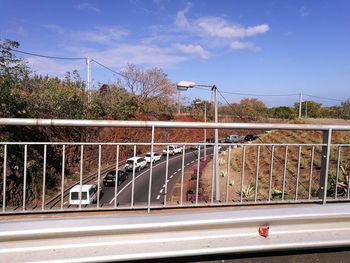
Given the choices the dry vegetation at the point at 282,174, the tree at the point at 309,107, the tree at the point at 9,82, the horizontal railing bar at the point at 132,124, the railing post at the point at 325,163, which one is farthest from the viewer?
the tree at the point at 309,107

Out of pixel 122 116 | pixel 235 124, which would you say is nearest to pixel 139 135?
pixel 122 116

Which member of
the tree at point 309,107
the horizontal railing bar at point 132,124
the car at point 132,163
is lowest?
the car at point 132,163

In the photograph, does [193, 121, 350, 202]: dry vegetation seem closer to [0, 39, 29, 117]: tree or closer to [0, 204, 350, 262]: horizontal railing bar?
[0, 204, 350, 262]: horizontal railing bar

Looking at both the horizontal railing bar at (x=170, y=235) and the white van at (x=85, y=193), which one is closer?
the horizontal railing bar at (x=170, y=235)

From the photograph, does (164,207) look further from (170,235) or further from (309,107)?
(309,107)

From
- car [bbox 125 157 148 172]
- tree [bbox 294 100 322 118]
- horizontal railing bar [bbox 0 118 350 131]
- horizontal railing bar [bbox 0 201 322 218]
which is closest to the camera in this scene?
horizontal railing bar [bbox 0 118 350 131]

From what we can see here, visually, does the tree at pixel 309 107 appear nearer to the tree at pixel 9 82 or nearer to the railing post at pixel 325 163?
the tree at pixel 9 82

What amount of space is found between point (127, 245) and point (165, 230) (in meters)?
0.26

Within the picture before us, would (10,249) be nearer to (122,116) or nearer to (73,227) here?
(73,227)

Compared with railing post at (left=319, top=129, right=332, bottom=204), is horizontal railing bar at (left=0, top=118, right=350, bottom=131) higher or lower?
higher

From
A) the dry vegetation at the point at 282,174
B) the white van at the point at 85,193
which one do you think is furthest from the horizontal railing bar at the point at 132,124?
the white van at the point at 85,193

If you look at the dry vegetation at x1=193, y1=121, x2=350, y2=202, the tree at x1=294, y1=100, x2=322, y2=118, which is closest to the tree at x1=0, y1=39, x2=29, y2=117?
the dry vegetation at x1=193, y1=121, x2=350, y2=202

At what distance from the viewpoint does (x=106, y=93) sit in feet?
101

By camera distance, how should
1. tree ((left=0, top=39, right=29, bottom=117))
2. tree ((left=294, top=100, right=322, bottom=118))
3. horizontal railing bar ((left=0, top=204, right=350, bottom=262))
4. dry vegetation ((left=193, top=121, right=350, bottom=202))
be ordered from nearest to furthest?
horizontal railing bar ((left=0, top=204, right=350, bottom=262)) < dry vegetation ((left=193, top=121, right=350, bottom=202)) < tree ((left=0, top=39, right=29, bottom=117)) < tree ((left=294, top=100, right=322, bottom=118))
